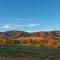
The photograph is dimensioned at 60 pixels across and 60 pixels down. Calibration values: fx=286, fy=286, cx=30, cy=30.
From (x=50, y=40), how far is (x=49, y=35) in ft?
15.4

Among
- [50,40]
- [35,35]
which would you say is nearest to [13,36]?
[35,35]

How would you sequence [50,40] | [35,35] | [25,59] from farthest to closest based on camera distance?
[35,35], [50,40], [25,59]

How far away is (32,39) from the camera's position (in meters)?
74.4

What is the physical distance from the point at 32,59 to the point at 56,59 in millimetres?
2412

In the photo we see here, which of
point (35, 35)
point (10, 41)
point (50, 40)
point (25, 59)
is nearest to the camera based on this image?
point (25, 59)

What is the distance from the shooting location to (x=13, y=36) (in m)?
81.8

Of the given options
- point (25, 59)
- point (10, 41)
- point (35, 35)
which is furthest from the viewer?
point (35, 35)

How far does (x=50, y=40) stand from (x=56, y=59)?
127ft

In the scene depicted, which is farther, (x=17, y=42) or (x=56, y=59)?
(x=17, y=42)

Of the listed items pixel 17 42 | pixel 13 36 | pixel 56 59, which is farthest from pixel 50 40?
pixel 56 59

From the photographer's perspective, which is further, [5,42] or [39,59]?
[5,42]

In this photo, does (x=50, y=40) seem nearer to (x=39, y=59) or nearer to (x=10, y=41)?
(x=10, y=41)

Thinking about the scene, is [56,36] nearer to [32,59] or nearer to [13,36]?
[13,36]

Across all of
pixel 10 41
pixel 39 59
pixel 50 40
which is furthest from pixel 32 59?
pixel 10 41
